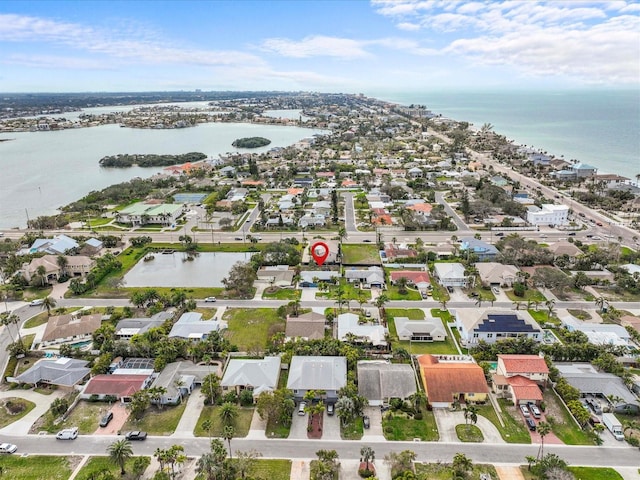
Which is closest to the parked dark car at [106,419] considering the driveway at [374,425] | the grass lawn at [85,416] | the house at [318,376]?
the grass lawn at [85,416]

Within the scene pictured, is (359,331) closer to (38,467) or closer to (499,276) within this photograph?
(499,276)

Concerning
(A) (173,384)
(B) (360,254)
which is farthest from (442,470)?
(B) (360,254)

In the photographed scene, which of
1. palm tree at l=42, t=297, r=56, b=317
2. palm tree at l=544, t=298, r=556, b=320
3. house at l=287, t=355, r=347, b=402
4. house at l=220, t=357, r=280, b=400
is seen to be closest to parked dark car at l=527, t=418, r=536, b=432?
house at l=287, t=355, r=347, b=402

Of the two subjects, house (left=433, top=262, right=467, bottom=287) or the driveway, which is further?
house (left=433, top=262, right=467, bottom=287)

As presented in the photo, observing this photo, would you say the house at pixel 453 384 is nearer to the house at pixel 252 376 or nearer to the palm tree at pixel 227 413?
the house at pixel 252 376

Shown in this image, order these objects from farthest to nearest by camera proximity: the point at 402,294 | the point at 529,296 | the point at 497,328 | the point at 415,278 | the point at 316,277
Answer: the point at 316,277 < the point at 415,278 < the point at 402,294 < the point at 529,296 < the point at 497,328

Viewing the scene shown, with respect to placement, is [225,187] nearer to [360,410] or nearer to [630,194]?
[360,410]

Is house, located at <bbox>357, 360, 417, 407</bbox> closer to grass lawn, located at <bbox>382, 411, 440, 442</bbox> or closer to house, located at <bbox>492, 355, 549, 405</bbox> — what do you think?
grass lawn, located at <bbox>382, 411, 440, 442</bbox>
